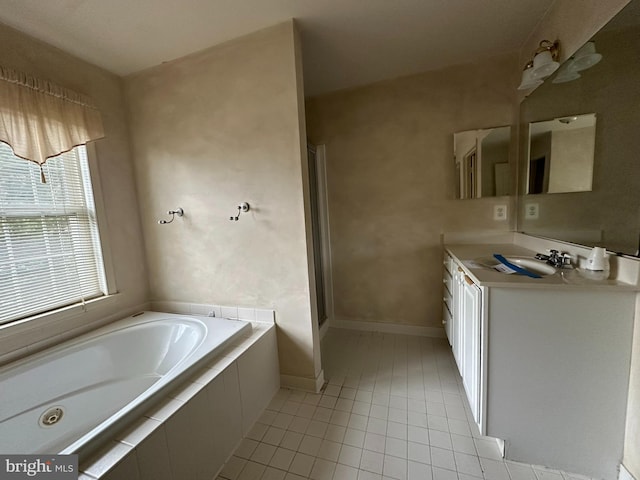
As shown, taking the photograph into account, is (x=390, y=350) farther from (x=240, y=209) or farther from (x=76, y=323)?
(x=76, y=323)

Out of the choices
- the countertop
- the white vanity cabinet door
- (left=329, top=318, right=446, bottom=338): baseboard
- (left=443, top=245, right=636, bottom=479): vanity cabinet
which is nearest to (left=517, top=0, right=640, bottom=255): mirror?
the countertop

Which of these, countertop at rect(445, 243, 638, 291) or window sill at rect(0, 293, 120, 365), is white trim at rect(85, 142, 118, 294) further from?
countertop at rect(445, 243, 638, 291)

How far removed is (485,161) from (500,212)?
1.40 ft

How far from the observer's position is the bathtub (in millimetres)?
1180

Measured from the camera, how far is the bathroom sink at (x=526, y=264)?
4.32ft

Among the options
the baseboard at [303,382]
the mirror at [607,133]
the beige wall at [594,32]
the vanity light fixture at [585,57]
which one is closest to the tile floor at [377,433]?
the baseboard at [303,382]

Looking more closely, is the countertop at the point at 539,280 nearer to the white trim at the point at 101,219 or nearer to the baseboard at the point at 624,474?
the baseboard at the point at 624,474

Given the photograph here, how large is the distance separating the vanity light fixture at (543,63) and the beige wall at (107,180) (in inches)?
109

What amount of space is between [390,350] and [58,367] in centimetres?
221

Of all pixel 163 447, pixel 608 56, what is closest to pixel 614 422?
pixel 608 56

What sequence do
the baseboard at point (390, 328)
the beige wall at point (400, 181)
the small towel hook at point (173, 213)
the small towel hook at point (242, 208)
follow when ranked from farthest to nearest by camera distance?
the baseboard at point (390, 328) < the beige wall at point (400, 181) < the small towel hook at point (173, 213) < the small towel hook at point (242, 208)

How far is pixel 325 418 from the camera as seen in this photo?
4.85ft

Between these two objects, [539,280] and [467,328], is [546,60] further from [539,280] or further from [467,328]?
[467,328]

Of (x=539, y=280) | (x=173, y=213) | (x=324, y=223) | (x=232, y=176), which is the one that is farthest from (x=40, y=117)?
(x=539, y=280)
